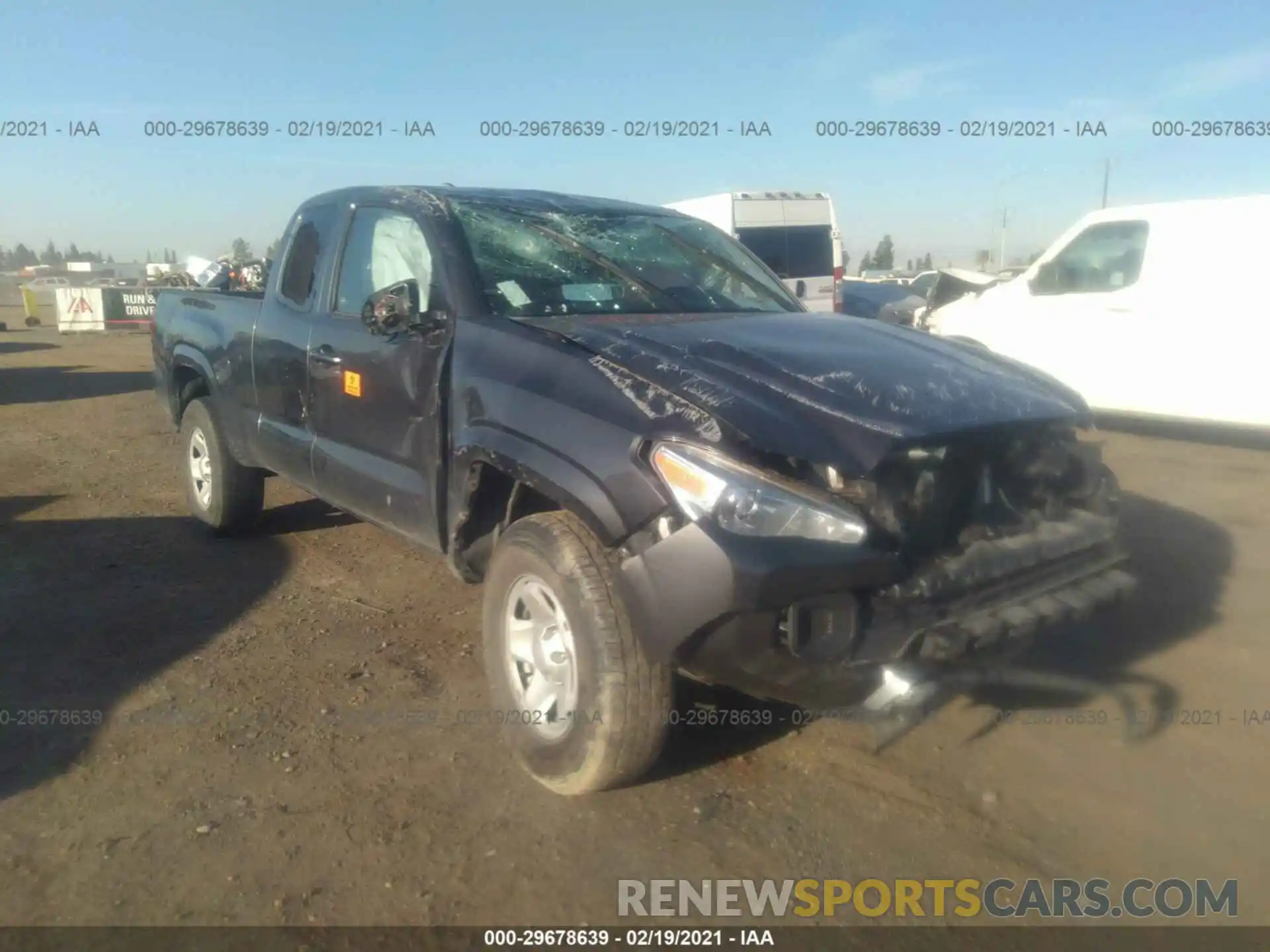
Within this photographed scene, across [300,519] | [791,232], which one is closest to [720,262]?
[300,519]

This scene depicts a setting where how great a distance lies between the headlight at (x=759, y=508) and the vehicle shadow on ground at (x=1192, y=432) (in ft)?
22.1

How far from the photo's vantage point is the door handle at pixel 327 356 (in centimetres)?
426

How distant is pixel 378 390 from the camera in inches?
156

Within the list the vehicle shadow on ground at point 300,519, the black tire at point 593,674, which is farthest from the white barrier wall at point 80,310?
the black tire at point 593,674

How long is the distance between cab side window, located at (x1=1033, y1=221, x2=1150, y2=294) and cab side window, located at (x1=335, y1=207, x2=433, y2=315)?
6.49 metres

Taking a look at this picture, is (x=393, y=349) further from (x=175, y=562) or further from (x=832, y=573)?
(x=175, y=562)

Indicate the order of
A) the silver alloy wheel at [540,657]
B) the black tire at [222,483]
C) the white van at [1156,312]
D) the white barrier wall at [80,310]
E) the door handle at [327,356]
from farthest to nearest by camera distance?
1. the white barrier wall at [80,310]
2. the white van at [1156,312]
3. the black tire at [222,483]
4. the door handle at [327,356]
5. the silver alloy wheel at [540,657]

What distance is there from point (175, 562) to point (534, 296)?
9.61 feet

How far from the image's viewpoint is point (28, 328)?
2681 centimetres

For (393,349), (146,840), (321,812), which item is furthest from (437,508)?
(146,840)

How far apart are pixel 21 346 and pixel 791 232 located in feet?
51.6

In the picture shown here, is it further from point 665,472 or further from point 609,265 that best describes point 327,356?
point 665,472

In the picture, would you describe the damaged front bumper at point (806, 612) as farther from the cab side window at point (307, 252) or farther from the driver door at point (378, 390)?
the cab side window at point (307, 252)

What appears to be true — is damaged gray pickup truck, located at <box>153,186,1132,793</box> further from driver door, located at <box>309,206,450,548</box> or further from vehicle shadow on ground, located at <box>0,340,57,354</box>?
vehicle shadow on ground, located at <box>0,340,57,354</box>
